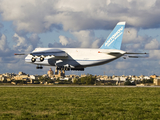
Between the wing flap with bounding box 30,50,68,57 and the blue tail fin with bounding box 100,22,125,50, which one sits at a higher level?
the blue tail fin with bounding box 100,22,125,50

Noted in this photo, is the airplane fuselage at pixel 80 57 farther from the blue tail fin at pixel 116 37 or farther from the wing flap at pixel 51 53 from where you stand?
the blue tail fin at pixel 116 37

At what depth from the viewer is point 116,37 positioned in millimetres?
48938

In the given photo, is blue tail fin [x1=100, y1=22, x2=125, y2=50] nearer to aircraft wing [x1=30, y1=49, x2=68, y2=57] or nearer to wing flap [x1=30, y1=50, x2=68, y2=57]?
wing flap [x1=30, y1=50, x2=68, y2=57]

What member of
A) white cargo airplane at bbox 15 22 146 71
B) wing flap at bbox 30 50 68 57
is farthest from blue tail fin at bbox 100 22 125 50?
wing flap at bbox 30 50 68 57

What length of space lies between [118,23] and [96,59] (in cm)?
807

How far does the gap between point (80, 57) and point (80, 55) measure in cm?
37

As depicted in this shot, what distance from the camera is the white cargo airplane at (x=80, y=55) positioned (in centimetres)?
4781

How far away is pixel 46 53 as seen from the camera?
49.8m

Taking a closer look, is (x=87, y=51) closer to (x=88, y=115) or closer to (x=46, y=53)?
(x=46, y=53)

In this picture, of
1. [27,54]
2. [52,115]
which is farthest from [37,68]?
[52,115]

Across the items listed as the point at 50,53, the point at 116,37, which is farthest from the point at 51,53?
the point at 116,37

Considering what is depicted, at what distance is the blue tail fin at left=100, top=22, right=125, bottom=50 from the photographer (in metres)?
48.7

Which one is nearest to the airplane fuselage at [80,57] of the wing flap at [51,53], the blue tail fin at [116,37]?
the wing flap at [51,53]

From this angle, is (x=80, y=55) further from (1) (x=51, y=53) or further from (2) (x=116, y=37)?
(2) (x=116, y=37)
